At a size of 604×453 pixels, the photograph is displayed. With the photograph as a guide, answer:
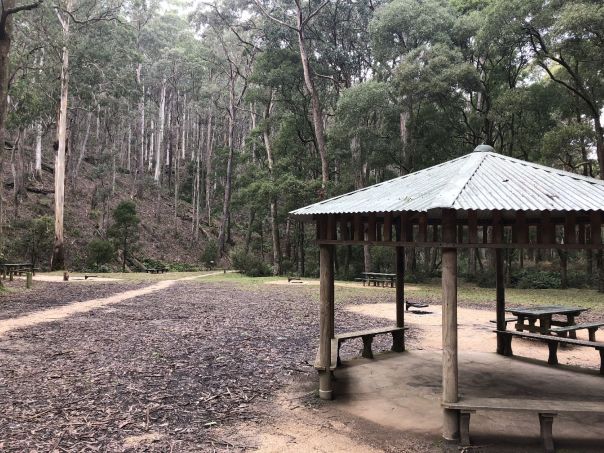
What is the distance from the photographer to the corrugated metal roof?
4531 mm

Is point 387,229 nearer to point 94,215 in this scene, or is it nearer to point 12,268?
point 12,268

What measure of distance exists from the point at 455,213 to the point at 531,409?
2.09m

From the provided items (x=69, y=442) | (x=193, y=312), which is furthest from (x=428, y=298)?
(x=69, y=442)

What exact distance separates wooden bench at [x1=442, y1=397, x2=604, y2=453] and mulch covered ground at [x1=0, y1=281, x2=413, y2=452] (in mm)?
2211

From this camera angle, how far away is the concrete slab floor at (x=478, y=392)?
4.80 m

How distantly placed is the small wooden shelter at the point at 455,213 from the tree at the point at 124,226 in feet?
82.5

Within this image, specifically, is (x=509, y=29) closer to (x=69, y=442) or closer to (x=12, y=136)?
(x=69, y=442)

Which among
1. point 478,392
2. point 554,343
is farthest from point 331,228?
point 554,343

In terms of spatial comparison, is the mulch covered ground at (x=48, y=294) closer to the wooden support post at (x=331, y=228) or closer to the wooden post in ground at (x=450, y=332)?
the wooden support post at (x=331, y=228)

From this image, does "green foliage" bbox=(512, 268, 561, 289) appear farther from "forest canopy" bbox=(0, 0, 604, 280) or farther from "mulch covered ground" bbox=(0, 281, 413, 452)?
"mulch covered ground" bbox=(0, 281, 413, 452)

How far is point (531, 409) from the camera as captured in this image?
14.8ft

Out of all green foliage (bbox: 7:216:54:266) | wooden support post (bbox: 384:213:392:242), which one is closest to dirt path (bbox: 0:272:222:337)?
wooden support post (bbox: 384:213:392:242)

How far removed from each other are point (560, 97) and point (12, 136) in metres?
41.6

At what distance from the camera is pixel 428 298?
18375mm
